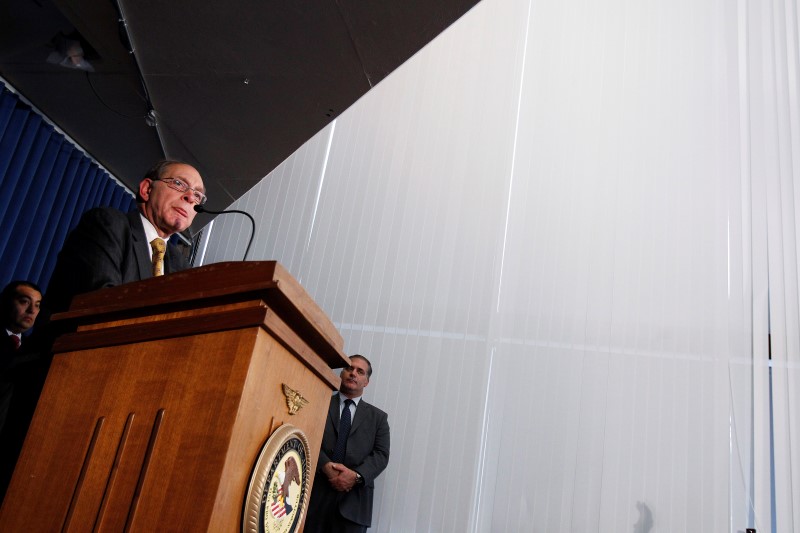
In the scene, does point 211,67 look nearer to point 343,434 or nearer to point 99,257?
point 343,434

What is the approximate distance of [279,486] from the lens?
104cm

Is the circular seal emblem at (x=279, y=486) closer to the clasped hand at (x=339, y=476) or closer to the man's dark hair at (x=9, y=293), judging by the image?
the clasped hand at (x=339, y=476)

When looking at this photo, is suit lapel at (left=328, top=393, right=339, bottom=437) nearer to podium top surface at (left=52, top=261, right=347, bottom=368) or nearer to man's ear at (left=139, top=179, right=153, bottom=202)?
man's ear at (left=139, top=179, right=153, bottom=202)

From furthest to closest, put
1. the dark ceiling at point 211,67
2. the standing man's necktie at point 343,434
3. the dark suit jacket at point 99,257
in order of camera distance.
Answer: the standing man's necktie at point 343,434 → the dark ceiling at point 211,67 → the dark suit jacket at point 99,257

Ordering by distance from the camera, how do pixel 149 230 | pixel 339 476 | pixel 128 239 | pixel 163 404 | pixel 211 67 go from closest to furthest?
pixel 163 404, pixel 128 239, pixel 149 230, pixel 211 67, pixel 339 476

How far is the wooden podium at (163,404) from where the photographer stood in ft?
2.90

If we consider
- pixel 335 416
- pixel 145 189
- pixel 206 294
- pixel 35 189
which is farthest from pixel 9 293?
pixel 206 294

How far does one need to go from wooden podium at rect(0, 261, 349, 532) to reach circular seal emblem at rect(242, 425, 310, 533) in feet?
0.05

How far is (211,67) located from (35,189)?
1751 mm

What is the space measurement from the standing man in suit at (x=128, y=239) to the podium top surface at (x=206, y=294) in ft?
0.64

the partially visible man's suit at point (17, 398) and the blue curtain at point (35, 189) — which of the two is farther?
the blue curtain at point (35, 189)

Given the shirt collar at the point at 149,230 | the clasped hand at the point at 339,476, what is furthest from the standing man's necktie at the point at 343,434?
the shirt collar at the point at 149,230

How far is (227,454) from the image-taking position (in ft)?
2.85

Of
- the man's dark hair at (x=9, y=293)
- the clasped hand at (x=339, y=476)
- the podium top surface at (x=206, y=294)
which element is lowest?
the clasped hand at (x=339, y=476)
